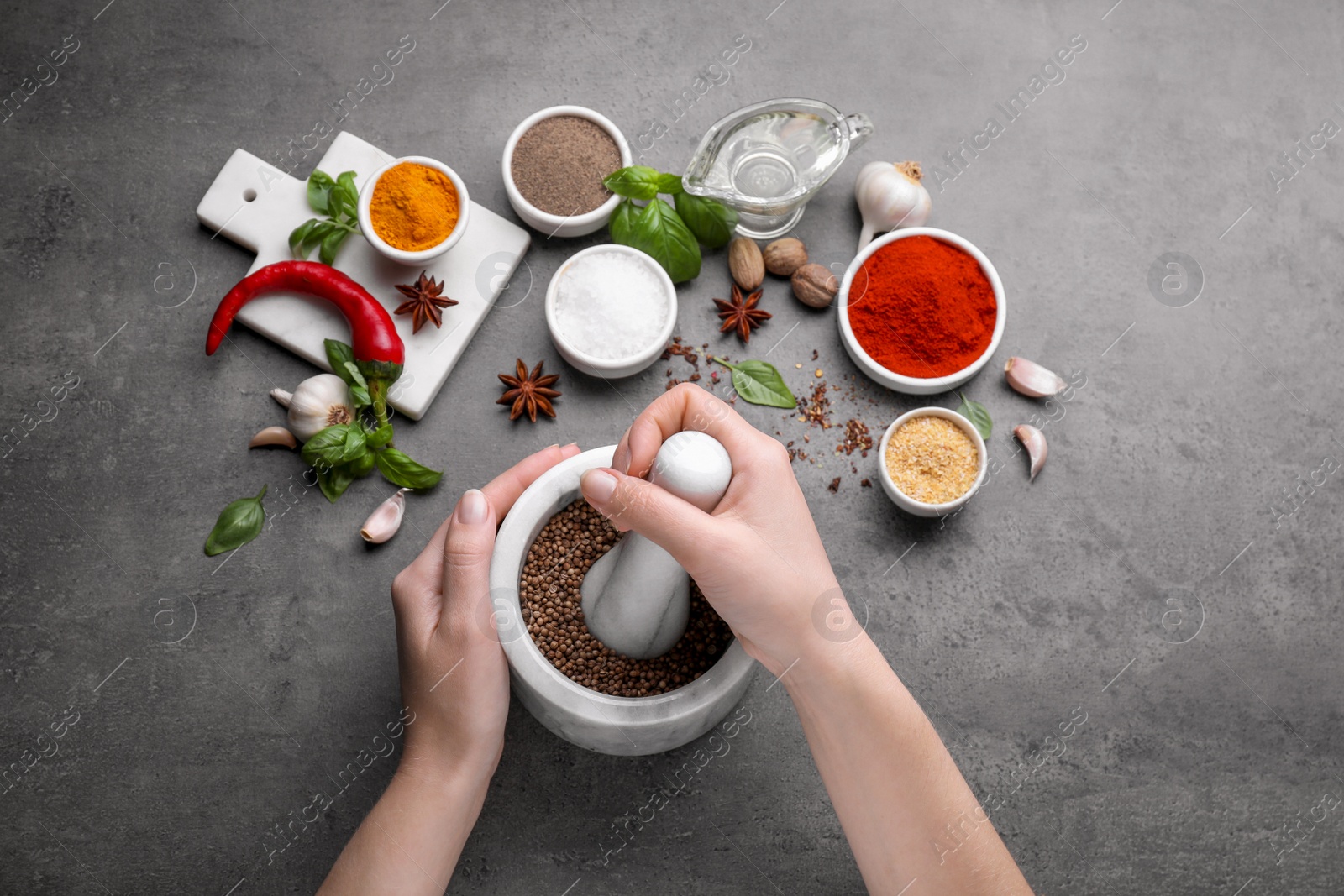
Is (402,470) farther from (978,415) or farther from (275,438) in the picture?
(978,415)

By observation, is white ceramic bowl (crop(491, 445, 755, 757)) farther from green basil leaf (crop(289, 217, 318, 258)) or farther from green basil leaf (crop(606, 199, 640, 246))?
green basil leaf (crop(289, 217, 318, 258))

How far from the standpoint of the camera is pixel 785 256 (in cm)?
186

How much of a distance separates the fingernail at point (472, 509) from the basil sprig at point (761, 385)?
0.64 m

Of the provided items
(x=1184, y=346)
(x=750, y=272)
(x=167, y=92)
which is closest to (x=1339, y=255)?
(x=1184, y=346)

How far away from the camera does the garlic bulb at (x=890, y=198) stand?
1.84 metres

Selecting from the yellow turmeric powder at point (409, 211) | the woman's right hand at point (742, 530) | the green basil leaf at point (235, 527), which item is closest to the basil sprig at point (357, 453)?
the green basil leaf at point (235, 527)

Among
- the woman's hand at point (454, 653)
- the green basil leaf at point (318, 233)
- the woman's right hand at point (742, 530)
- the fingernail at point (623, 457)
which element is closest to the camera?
the woman's right hand at point (742, 530)

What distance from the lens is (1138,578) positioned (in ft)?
6.10

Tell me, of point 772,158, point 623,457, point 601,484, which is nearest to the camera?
point 601,484

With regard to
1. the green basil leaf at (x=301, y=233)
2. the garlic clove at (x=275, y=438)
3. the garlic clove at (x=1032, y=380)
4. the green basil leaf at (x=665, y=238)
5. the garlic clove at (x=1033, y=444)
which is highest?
the garlic clove at (x=1032, y=380)

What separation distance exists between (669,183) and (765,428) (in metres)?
0.53

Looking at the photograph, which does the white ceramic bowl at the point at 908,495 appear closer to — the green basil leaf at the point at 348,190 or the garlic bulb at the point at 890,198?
the garlic bulb at the point at 890,198

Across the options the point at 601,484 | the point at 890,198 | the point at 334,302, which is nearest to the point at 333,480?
the point at 334,302

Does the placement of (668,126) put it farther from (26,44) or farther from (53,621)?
(53,621)
